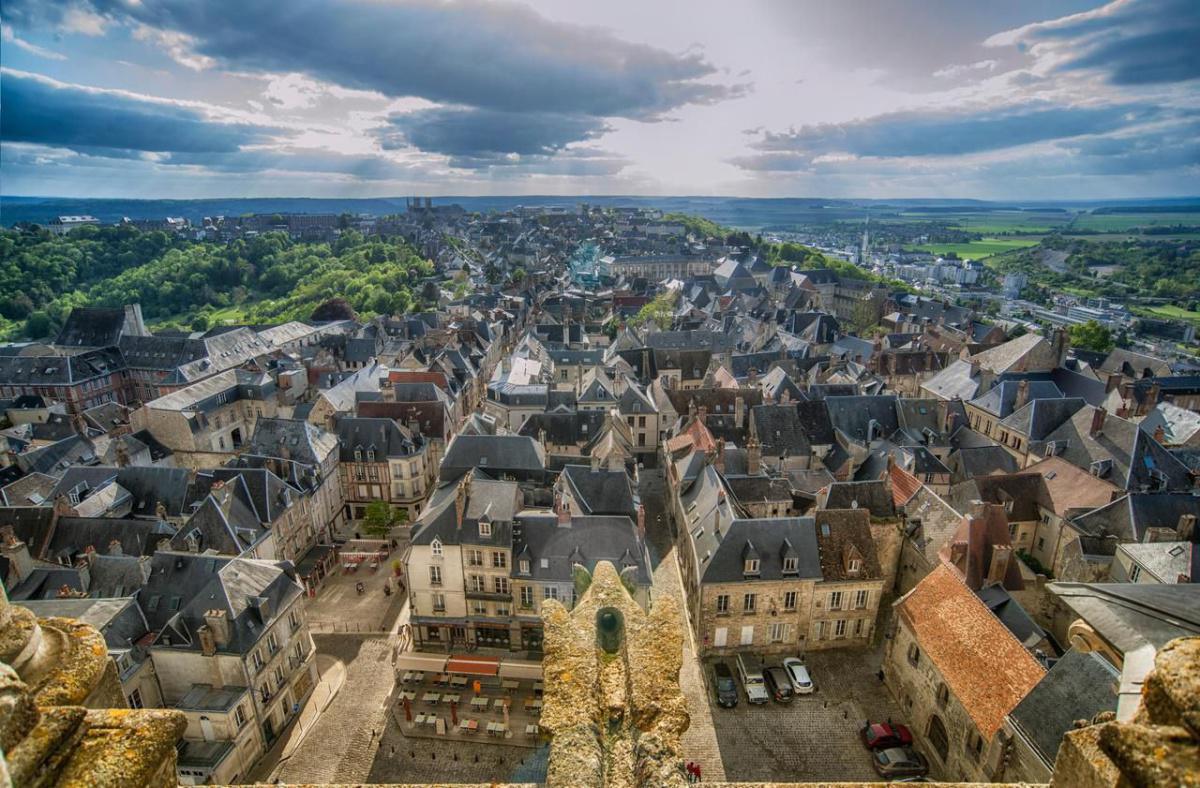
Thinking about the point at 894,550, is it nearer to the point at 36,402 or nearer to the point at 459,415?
the point at 459,415

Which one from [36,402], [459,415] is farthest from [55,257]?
[459,415]

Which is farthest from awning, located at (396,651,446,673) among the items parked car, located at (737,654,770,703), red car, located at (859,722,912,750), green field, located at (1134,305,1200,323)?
green field, located at (1134,305,1200,323)

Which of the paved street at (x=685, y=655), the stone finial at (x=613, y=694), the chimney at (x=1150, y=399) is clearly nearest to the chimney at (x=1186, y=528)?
the paved street at (x=685, y=655)

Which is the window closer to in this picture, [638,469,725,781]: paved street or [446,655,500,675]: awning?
[638,469,725,781]: paved street

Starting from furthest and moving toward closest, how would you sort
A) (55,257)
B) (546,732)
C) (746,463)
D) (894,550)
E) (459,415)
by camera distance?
(55,257) → (459,415) → (746,463) → (894,550) → (546,732)

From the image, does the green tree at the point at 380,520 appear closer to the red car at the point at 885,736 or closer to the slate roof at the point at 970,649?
the red car at the point at 885,736

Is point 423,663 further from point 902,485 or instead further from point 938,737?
point 902,485
